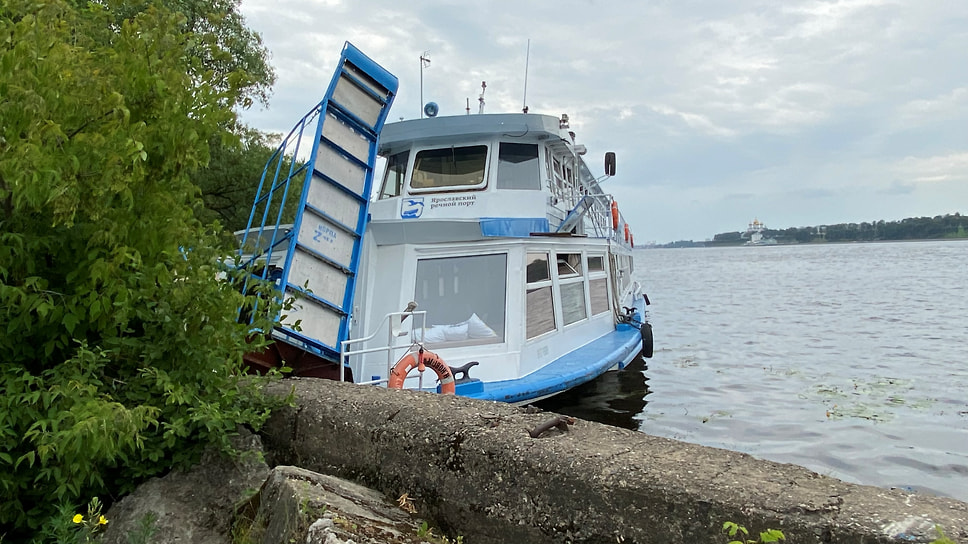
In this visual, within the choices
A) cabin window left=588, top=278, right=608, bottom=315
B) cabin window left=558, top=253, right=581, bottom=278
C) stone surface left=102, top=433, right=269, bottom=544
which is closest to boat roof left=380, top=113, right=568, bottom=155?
cabin window left=558, top=253, right=581, bottom=278

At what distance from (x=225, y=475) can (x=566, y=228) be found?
8.51 meters

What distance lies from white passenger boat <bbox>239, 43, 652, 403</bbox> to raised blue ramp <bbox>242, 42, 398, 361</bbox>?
17mm

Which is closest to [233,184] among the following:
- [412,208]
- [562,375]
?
[412,208]

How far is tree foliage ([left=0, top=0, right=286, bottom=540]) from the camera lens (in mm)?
3051

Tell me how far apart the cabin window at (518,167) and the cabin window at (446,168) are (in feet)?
1.19

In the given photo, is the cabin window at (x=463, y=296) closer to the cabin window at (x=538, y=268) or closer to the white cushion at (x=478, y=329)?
the white cushion at (x=478, y=329)

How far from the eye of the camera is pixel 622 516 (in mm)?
3041

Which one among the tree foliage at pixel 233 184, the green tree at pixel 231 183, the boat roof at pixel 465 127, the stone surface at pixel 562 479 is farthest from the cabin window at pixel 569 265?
the green tree at pixel 231 183

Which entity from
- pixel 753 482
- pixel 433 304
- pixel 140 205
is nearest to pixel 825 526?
pixel 753 482

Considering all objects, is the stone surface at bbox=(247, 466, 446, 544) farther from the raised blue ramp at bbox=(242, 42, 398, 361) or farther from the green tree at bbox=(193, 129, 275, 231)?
the green tree at bbox=(193, 129, 275, 231)

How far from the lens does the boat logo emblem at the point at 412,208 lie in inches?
432

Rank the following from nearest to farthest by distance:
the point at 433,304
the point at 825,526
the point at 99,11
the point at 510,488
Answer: the point at 825,526 < the point at 510,488 < the point at 99,11 < the point at 433,304

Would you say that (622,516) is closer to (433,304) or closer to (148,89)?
(148,89)

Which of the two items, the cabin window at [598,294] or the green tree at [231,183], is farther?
the green tree at [231,183]
